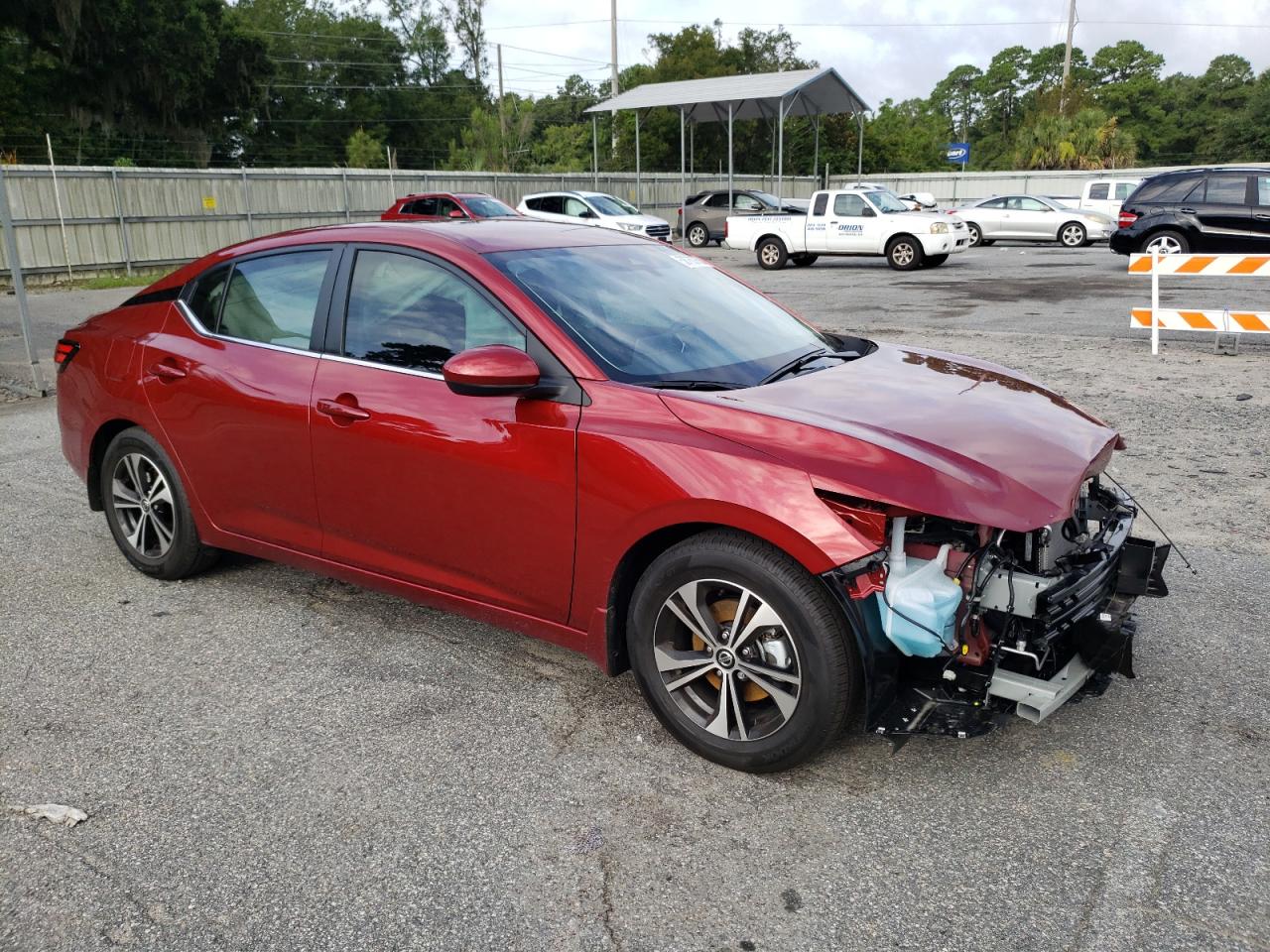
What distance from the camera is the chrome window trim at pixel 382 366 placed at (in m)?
3.69

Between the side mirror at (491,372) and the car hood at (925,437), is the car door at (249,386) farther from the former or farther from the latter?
the car hood at (925,437)

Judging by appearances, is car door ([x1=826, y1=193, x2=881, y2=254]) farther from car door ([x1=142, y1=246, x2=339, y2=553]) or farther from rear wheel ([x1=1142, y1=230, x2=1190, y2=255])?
car door ([x1=142, y1=246, x2=339, y2=553])

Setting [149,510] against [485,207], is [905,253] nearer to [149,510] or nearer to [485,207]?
[485,207]

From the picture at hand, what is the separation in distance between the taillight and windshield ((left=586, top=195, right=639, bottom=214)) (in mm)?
21675

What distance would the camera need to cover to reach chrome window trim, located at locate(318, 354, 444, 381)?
369 centimetres

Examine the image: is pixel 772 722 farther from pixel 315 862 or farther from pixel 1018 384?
pixel 1018 384

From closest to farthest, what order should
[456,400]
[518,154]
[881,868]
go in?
[881,868]
[456,400]
[518,154]

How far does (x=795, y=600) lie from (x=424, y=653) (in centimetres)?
176

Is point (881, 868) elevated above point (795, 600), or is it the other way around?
point (795, 600)

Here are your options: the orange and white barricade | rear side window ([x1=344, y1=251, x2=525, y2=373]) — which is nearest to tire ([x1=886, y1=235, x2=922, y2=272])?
the orange and white barricade

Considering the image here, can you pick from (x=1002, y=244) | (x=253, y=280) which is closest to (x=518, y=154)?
(x=1002, y=244)

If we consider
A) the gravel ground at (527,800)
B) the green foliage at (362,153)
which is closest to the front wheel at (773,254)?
the gravel ground at (527,800)

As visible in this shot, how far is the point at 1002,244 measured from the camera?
29812 mm

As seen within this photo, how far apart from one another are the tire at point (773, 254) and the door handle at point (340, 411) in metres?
20.8
